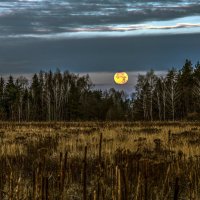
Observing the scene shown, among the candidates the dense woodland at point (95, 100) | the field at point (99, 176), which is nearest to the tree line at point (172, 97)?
the dense woodland at point (95, 100)

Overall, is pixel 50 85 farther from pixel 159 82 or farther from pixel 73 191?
pixel 73 191

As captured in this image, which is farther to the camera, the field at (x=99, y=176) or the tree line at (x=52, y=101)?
the tree line at (x=52, y=101)

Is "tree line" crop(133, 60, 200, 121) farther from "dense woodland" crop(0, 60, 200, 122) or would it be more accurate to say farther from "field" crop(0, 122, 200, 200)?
"field" crop(0, 122, 200, 200)

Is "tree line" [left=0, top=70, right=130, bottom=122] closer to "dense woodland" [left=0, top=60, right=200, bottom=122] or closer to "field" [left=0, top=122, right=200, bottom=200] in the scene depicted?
"dense woodland" [left=0, top=60, right=200, bottom=122]

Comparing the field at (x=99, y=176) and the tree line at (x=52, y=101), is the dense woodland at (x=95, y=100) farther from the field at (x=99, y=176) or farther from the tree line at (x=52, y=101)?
the field at (x=99, y=176)

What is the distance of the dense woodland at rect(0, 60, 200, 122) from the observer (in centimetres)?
7044

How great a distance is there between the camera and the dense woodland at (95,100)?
70.4 meters

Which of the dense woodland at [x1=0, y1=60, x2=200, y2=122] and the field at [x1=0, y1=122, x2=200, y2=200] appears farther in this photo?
the dense woodland at [x1=0, y1=60, x2=200, y2=122]

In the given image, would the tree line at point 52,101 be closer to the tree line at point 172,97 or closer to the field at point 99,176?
the tree line at point 172,97

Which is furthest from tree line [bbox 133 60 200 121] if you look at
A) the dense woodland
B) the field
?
the field

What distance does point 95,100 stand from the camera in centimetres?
7344

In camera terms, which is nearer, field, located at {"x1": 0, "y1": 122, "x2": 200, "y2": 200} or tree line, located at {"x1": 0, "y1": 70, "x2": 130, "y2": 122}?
field, located at {"x1": 0, "y1": 122, "x2": 200, "y2": 200}

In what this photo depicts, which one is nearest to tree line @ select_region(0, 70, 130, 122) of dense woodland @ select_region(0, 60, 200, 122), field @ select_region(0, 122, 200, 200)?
dense woodland @ select_region(0, 60, 200, 122)

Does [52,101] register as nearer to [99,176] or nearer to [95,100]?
[95,100]
